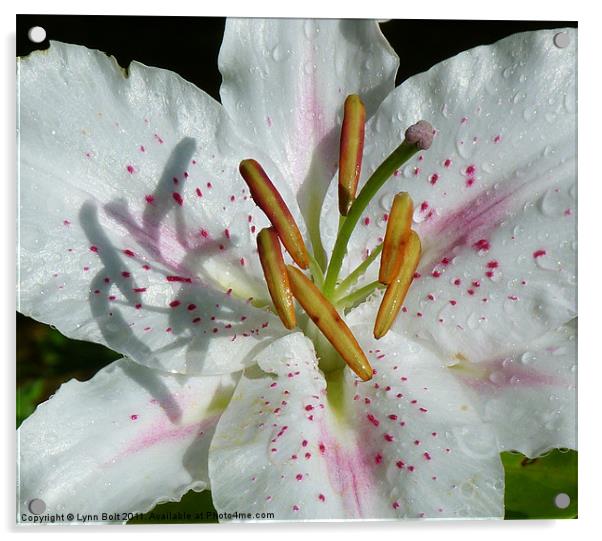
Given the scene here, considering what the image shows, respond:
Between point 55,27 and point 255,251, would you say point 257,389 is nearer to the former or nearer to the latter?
point 255,251

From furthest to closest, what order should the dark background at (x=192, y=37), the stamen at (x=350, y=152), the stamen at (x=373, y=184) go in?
the dark background at (x=192, y=37) < the stamen at (x=350, y=152) < the stamen at (x=373, y=184)

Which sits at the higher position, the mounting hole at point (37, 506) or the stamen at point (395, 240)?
the stamen at point (395, 240)

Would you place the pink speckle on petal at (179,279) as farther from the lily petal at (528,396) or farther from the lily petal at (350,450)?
the lily petal at (528,396)

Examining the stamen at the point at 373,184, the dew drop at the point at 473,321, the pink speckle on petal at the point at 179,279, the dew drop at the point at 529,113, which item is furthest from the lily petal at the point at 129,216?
the dew drop at the point at 529,113

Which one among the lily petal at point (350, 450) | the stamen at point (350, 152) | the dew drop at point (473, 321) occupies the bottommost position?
the lily petal at point (350, 450)

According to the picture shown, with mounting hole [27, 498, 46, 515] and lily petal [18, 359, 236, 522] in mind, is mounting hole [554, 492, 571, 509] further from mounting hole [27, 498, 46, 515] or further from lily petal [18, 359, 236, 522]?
mounting hole [27, 498, 46, 515]
